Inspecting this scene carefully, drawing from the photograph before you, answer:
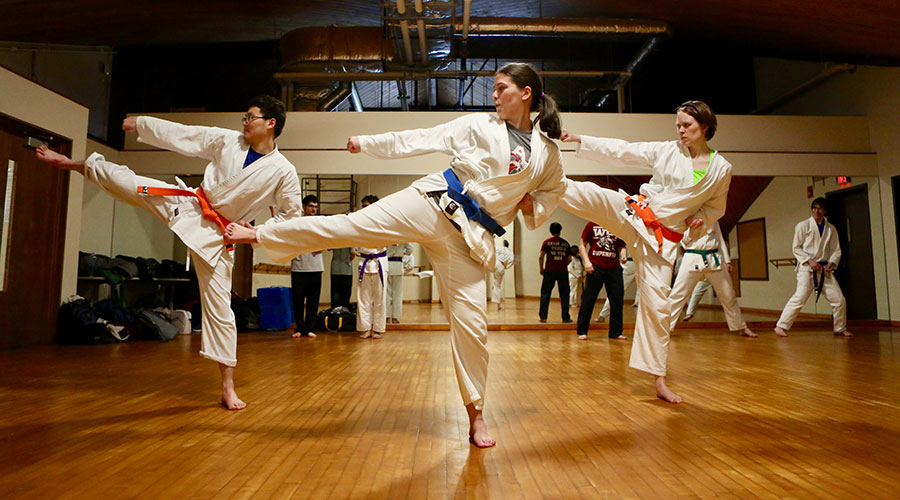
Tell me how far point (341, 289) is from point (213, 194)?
4182 millimetres

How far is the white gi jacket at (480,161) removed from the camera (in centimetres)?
184

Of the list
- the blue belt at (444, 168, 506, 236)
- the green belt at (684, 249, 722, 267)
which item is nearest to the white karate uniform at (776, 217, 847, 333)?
the green belt at (684, 249, 722, 267)

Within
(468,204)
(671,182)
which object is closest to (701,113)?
(671,182)

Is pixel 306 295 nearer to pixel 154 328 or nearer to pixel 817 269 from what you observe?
pixel 154 328

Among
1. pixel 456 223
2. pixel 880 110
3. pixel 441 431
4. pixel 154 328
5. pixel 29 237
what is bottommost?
pixel 441 431

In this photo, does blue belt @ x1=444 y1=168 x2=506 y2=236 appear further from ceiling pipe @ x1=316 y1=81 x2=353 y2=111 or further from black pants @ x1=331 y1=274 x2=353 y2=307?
ceiling pipe @ x1=316 y1=81 x2=353 y2=111

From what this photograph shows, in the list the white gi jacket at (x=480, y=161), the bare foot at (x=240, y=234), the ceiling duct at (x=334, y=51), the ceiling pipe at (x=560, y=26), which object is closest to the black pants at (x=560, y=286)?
the ceiling pipe at (x=560, y=26)

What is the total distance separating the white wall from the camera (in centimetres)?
649

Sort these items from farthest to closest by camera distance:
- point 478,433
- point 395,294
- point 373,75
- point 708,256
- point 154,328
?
point 373,75 < point 395,294 < point 154,328 < point 708,256 < point 478,433

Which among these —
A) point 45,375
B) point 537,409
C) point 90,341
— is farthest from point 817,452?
point 90,341

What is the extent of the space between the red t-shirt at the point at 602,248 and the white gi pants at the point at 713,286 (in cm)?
63

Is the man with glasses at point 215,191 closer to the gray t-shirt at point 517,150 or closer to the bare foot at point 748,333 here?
the gray t-shirt at point 517,150

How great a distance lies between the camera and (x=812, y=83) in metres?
7.45

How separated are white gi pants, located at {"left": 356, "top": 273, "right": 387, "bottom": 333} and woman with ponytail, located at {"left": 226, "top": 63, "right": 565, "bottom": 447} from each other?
3.64 meters
